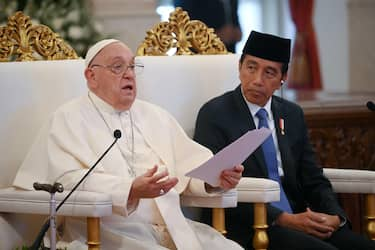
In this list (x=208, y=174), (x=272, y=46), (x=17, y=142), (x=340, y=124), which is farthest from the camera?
(x=340, y=124)

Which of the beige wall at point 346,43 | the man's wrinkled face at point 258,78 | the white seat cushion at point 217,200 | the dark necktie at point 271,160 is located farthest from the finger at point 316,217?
the beige wall at point 346,43

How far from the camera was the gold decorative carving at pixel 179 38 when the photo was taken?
5625mm

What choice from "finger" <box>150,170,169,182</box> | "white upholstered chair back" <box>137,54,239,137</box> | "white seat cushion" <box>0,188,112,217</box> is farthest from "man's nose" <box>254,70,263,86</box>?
"white seat cushion" <box>0,188,112,217</box>

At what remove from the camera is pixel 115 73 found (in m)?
4.87

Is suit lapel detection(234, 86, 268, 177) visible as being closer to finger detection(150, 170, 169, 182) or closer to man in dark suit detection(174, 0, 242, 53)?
finger detection(150, 170, 169, 182)

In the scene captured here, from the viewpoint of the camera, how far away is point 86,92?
521 cm

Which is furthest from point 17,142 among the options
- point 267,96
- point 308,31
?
point 308,31

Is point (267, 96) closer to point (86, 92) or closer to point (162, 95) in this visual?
point (162, 95)

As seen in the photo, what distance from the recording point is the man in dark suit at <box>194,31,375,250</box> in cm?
515

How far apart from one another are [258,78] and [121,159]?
85 centimetres

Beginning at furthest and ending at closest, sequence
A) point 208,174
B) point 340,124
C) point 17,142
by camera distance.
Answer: point 340,124, point 17,142, point 208,174

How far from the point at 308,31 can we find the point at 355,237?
→ 836cm

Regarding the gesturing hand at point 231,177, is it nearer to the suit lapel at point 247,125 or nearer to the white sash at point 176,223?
the white sash at point 176,223

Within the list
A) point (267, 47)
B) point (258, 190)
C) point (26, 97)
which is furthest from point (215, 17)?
point (258, 190)
